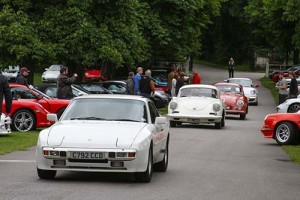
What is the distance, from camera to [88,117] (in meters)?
13.0

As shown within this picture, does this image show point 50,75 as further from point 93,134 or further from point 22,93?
point 93,134

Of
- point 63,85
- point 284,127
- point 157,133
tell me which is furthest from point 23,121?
point 157,133

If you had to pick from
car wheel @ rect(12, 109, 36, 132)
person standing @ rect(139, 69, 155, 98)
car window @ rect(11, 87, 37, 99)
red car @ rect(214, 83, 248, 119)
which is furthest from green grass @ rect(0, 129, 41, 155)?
red car @ rect(214, 83, 248, 119)

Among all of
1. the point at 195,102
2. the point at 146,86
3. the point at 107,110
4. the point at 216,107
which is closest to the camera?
the point at 107,110

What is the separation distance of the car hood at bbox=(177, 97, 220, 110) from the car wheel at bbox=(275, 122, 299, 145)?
5861 mm

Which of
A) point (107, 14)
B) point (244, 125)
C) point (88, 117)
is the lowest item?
point (244, 125)

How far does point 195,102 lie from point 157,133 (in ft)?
47.2

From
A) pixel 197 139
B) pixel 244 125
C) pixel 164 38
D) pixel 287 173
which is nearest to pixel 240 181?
pixel 287 173

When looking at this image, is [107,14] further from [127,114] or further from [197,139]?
[127,114]

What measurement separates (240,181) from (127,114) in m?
2.15

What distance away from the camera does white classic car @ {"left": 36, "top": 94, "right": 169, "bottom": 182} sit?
37.9 ft

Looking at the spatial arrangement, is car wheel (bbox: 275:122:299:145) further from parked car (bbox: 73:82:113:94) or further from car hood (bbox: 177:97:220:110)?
parked car (bbox: 73:82:113:94)

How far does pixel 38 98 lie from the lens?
2506 cm

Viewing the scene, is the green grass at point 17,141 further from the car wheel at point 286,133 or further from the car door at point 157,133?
the car wheel at point 286,133
